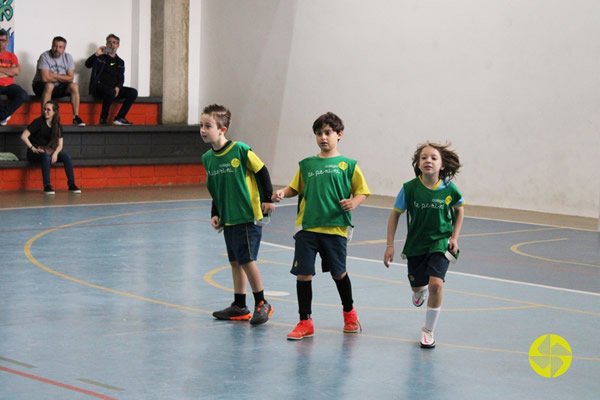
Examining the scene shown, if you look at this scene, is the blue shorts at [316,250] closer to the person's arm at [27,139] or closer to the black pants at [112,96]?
the person's arm at [27,139]

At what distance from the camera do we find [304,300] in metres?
5.45

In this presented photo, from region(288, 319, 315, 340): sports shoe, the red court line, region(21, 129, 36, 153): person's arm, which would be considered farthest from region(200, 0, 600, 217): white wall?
the red court line

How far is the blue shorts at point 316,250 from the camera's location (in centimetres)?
545

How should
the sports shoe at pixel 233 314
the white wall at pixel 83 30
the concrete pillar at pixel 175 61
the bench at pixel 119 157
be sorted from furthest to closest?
the concrete pillar at pixel 175 61 → the white wall at pixel 83 30 → the bench at pixel 119 157 → the sports shoe at pixel 233 314

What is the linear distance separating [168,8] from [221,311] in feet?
41.2

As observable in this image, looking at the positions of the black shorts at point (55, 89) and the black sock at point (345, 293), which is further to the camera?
the black shorts at point (55, 89)

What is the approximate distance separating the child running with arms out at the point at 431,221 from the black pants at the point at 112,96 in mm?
11442

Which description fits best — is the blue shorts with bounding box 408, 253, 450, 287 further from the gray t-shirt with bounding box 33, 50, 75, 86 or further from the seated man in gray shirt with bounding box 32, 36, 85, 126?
the gray t-shirt with bounding box 33, 50, 75, 86

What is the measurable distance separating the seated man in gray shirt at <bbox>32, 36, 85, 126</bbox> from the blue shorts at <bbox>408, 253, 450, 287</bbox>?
1107cm

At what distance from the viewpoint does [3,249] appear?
8461 millimetres

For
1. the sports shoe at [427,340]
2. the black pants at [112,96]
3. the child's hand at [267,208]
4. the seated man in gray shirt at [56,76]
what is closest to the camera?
the sports shoe at [427,340]

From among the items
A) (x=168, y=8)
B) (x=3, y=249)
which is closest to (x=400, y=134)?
(x=168, y=8)

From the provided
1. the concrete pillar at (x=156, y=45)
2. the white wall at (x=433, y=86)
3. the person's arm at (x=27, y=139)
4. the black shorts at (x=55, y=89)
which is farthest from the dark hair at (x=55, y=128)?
the white wall at (x=433, y=86)

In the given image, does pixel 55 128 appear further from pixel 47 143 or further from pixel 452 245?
pixel 452 245
